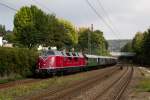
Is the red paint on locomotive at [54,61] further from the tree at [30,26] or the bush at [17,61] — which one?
the tree at [30,26]

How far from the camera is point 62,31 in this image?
11144cm

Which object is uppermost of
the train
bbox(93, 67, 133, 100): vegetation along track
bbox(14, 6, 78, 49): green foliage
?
bbox(14, 6, 78, 49): green foliage

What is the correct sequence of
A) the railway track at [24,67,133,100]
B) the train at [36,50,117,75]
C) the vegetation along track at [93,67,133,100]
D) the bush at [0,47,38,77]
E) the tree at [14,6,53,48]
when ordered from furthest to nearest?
the tree at [14,6,53,48]
the train at [36,50,117,75]
the bush at [0,47,38,77]
the vegetation along track at [93,67,133,100]
the railway track at [24,67,133,100]

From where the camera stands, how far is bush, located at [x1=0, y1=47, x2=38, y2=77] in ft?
113

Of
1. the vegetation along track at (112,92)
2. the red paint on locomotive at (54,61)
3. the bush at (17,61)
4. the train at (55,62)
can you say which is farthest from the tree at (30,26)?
the vegetation along track at (112,92)

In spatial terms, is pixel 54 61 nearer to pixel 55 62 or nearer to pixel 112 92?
pixel 55 62

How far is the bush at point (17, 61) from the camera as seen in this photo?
34.3 meters

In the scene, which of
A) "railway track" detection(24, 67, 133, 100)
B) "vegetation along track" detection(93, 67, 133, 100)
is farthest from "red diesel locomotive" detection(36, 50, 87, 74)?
"vegetation along track" detection(93, 67, 133, 100)

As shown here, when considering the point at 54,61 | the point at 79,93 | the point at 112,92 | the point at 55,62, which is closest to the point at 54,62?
the point at 54,61

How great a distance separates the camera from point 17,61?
3725 centimetres

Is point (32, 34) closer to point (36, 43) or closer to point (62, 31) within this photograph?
point (36, 43)

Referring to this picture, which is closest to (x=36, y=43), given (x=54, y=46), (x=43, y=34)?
(x=43, y=34)

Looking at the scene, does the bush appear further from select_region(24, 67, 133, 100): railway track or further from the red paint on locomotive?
select_region(24, 67, 133, 100): railway track

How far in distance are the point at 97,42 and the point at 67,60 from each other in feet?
421
